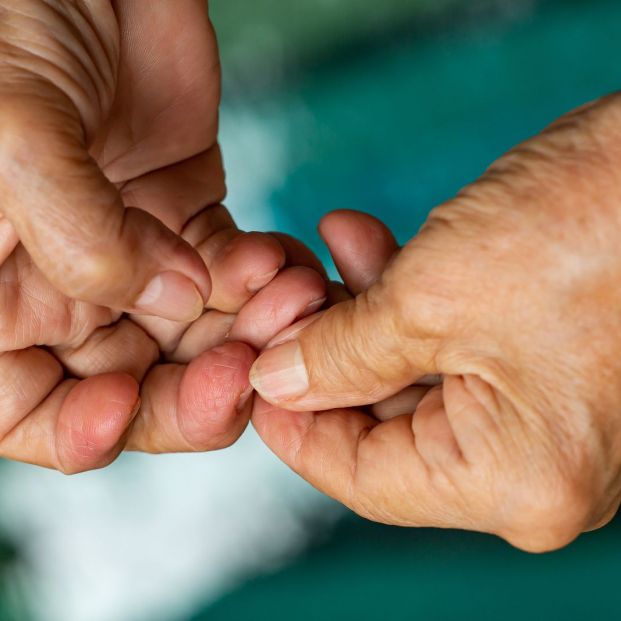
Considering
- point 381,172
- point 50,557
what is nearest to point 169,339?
point 50,557

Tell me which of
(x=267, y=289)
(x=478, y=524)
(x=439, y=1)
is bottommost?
(x=478, y=524)

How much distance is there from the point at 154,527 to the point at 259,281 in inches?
23.5

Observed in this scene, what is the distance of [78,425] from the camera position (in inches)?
30.8

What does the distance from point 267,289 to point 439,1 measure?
0.83m

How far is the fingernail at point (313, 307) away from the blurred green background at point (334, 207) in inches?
19.4

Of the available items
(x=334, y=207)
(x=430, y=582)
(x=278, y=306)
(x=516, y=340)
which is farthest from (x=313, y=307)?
(x=334, y=207)

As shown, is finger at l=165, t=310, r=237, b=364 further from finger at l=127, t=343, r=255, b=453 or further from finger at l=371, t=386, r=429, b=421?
finger at l=371, t=386, r=429, b=421

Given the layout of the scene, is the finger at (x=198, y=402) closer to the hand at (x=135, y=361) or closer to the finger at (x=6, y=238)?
the hand at (x=135, y=361)

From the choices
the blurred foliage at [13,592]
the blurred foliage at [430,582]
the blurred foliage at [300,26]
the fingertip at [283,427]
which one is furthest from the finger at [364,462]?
the blurred foliage at [300,26]

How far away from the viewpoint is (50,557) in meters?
1.30

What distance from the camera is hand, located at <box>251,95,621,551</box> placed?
1.94 feet

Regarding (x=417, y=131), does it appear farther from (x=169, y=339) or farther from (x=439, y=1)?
(x=169, y=339)

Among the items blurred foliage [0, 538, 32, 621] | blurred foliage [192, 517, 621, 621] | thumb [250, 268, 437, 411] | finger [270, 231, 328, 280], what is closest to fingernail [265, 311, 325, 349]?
thumb [250, 268, 437, 411]

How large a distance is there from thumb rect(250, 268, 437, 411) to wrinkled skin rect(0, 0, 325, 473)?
5 cm
